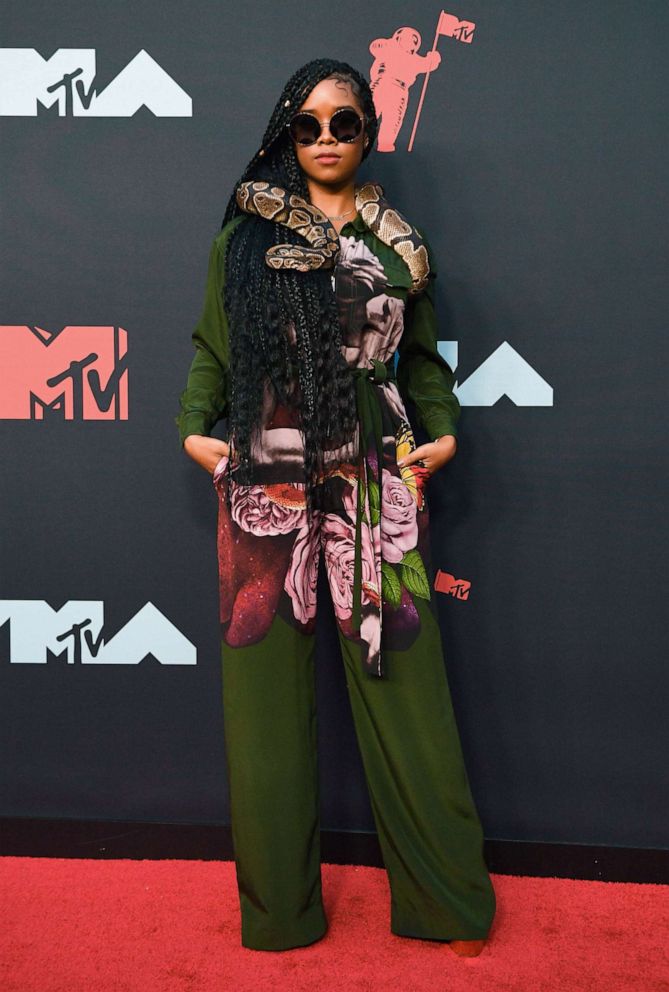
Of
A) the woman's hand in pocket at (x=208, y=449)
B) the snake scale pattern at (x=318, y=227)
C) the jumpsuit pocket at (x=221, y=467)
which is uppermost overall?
the snake scale pattern at (x=318, y=227)

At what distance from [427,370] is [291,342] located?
1.14 ft

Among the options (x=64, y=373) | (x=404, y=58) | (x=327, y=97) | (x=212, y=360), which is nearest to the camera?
(x=327, y=97)

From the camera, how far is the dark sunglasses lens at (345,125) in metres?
1.62

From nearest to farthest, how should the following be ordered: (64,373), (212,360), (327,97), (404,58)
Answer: (327,97) < (212,360) < (404,58) < (64,373)

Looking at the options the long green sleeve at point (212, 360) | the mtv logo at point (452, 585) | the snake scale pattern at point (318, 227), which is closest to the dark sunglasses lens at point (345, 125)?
the snake scale pattern at point (318, 227)

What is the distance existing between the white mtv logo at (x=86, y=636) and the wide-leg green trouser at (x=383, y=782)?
448 mm

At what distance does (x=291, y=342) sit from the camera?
163 centimetres

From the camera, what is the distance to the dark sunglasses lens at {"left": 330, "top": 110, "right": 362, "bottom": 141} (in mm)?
1619

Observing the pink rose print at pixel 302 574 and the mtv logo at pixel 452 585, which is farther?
the mtv logo at pixel 452 585

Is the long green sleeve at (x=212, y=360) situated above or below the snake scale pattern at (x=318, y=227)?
below

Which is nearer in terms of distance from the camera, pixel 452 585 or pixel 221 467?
pixel 221 467

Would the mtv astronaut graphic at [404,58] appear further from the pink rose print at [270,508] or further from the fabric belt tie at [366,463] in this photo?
the pink rose print at [270,508]

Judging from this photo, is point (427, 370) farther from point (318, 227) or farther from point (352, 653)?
point (352, 653)

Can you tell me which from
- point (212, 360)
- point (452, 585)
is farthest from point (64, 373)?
point (452, 585)
